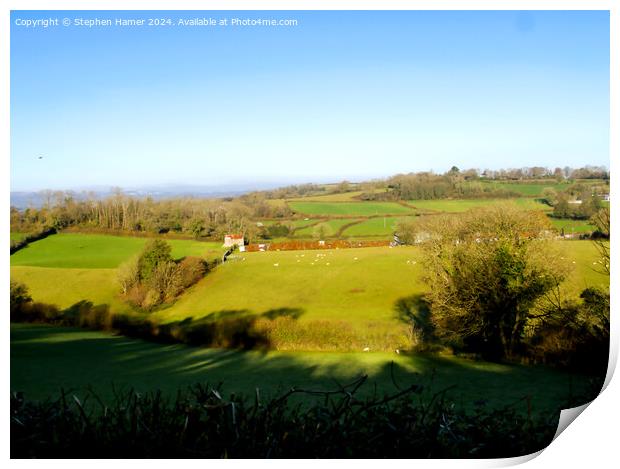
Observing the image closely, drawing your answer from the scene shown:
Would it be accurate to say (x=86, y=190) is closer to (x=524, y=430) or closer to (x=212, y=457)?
(x=212, y=457)

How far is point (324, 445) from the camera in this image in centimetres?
190

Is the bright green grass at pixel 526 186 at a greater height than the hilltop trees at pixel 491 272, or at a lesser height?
greater

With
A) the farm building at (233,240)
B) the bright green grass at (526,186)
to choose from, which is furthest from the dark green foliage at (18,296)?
the bright green grass at (526,186)

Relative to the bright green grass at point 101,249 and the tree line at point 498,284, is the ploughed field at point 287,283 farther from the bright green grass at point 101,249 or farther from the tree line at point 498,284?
the tree line at point 498,284

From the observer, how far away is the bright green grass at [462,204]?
3711 millimetres

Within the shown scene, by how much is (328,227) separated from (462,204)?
1047mm

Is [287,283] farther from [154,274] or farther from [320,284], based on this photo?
[154,274]

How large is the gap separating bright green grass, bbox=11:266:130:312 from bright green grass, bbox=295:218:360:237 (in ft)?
4.75

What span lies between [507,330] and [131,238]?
9.18ft

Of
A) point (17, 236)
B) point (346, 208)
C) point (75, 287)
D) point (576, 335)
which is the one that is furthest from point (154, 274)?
point (576, 335)

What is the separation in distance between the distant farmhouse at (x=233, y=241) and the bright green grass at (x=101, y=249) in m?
0.06

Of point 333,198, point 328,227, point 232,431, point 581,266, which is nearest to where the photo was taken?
point 232,431

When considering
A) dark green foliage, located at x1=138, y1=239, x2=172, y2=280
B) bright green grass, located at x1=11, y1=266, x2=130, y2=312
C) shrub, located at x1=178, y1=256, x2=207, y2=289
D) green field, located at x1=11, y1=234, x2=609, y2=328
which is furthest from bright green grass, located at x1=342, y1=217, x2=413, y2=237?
bright green grass, located at x1=11, y1=266, x2=130, y2=312

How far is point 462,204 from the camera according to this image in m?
3.73
